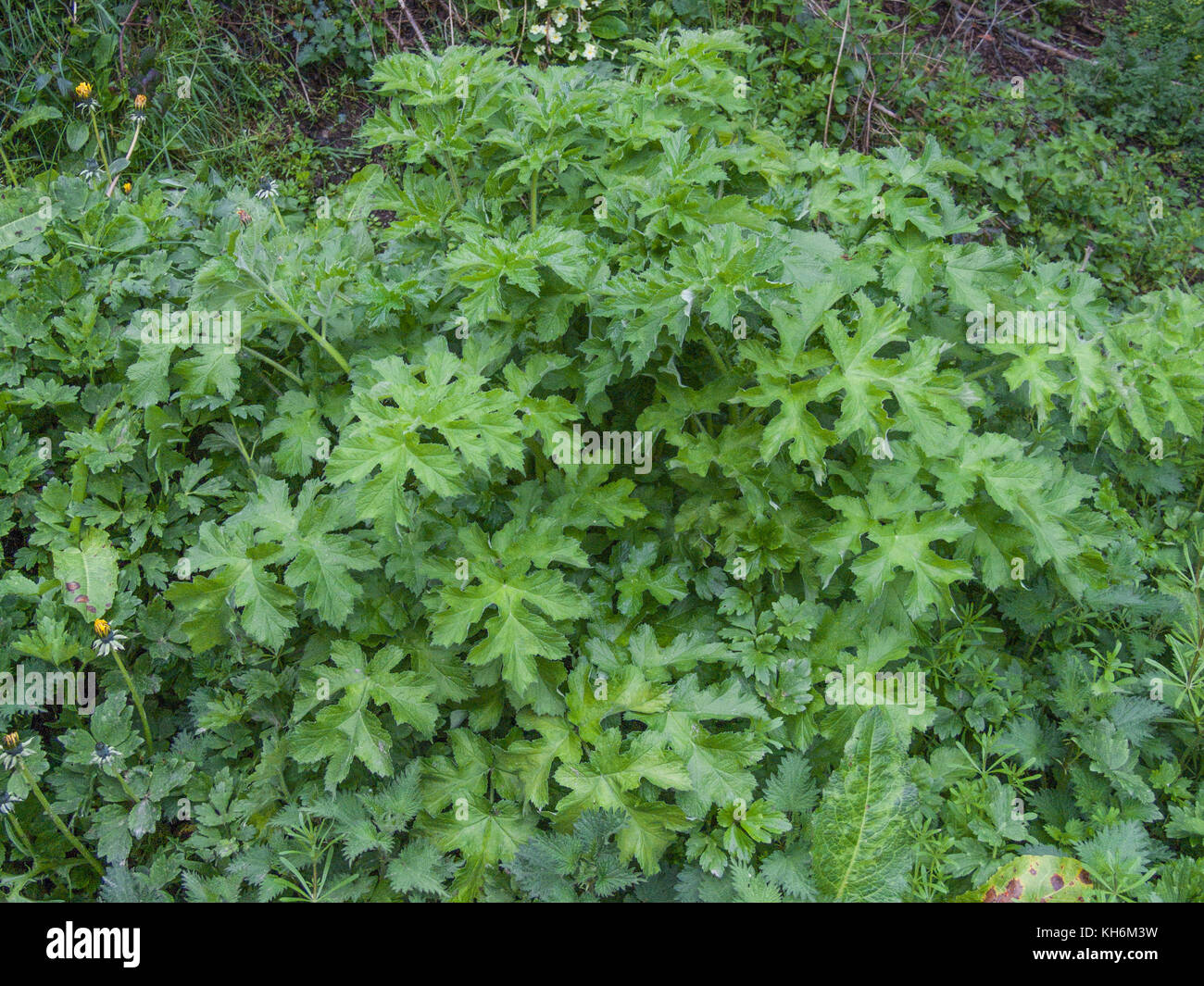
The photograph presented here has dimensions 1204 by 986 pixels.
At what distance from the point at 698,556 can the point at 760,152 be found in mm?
1550

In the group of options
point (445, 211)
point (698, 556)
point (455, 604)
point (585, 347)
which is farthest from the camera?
point (445, 211)

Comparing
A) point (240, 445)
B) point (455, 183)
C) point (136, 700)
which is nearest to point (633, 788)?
point (136, 700)

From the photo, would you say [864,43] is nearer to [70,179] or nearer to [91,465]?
[70,179]

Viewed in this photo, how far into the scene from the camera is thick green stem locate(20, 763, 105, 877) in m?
2.83

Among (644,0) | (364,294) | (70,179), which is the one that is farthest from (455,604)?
(644,0)

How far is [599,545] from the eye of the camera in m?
3.14

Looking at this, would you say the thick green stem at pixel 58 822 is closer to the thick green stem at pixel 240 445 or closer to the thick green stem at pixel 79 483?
the thick green stem at pixel 79 483

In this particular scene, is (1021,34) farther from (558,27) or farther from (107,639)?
(107,639)

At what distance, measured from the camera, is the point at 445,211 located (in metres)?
3.30

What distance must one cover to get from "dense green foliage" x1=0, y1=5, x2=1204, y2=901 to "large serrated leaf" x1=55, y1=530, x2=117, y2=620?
0.01m

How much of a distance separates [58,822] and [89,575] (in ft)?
2.70

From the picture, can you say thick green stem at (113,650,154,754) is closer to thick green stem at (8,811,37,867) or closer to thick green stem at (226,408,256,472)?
thick green stem at (8,811,37,867)

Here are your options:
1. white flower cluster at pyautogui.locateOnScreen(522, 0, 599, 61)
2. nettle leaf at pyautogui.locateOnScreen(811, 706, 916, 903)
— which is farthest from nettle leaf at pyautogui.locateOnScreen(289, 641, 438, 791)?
white flower cluster at pyautogui.locateOnScreen(522, 0, 599, 61)

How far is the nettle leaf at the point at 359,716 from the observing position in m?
2.59
